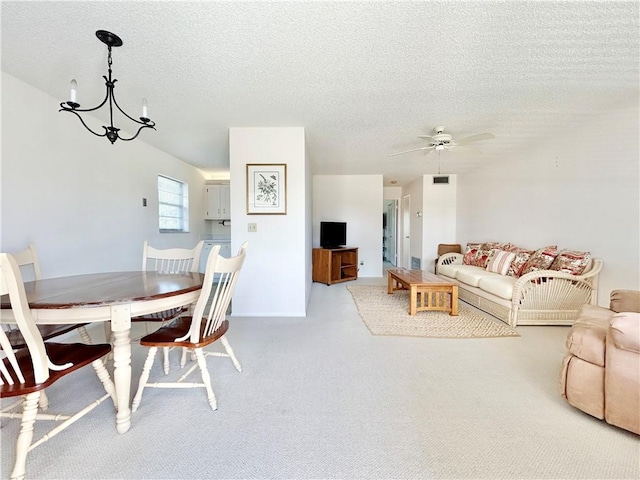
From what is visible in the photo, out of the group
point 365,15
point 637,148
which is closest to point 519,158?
point 637,148

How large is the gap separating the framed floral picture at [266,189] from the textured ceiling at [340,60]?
516 mm

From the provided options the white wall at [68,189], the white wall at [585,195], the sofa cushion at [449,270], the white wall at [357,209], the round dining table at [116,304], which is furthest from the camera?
the white wall at [357,209]

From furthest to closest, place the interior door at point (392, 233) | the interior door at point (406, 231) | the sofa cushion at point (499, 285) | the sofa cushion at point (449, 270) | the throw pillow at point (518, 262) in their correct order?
the interior door at point (392, 233), the interior door at point (406, 231), the sofa cushion at point (449, 270), the throw pillow at point (518, 262), the sofa cushion at point (499, 285)

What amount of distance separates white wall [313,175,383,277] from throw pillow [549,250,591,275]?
326cm

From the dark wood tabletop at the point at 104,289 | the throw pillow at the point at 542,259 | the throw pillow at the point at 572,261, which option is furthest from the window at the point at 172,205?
A: the throw pillow at the point at 572,261

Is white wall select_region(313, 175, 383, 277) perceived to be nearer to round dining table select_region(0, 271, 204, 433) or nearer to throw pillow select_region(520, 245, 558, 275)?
throw pillow select_region(520, 245, 558, 275)

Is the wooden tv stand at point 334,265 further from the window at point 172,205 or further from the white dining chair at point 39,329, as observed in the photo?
the white dining chair at point 39,329

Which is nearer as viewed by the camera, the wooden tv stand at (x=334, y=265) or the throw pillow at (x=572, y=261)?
the throw pillow at (x=572, y=261)

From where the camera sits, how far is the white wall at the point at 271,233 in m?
3.10

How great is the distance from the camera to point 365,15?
4.87 feet

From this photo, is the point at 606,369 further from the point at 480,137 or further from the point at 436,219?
the point at 436,219

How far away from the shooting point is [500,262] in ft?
12.4

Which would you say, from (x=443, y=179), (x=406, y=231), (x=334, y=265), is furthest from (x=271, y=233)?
(x=406, y=231)

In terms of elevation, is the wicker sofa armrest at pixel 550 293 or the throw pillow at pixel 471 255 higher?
the throw pillow at pixel 471 255
